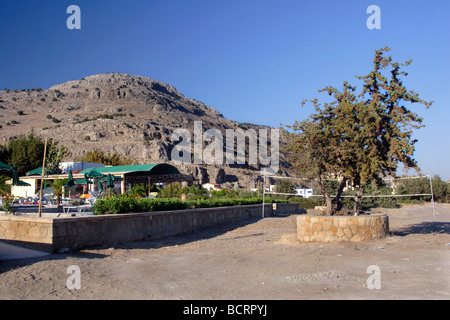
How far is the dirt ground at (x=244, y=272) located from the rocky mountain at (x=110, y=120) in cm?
5543

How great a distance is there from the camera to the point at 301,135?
42.7 feet

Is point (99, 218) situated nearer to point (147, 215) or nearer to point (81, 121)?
point (147, 215)

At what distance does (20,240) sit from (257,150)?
95115mm

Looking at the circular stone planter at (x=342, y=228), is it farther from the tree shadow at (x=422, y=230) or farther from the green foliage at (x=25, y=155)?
the green foliage at (x=25, y=155)

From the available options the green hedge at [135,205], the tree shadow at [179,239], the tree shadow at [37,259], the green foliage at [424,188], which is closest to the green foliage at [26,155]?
the tree shadow at [179,239]

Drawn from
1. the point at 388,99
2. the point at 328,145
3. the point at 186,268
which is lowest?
the point at 186,268

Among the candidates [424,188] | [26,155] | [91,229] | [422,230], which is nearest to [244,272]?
→ [91,229]

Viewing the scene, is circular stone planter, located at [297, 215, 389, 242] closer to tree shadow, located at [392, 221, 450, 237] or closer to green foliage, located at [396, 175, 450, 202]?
tree shadow, located at [392, 221, 450, 237]

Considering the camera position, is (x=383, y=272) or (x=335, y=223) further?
(x=335, y=223)

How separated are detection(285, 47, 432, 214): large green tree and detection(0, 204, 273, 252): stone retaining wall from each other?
18.0 ft

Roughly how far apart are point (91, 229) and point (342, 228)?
730 centimetres

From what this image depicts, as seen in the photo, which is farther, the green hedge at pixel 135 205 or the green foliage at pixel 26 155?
the green foliage at pixel 26 155

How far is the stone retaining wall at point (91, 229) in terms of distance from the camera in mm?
10203
